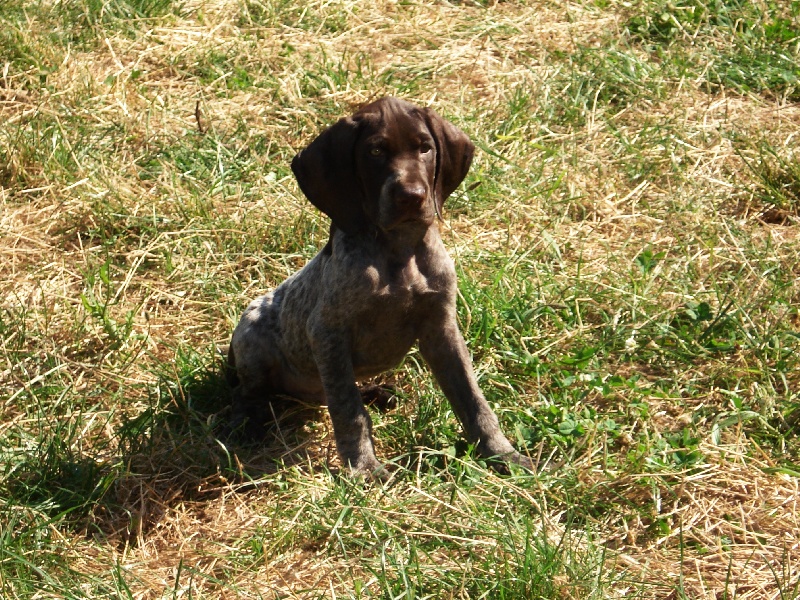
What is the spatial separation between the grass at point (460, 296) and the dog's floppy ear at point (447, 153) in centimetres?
101

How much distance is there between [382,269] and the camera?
16.8 feet

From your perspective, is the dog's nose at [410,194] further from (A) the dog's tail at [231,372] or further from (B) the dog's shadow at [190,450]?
(A) the dog's tail at [231,372]

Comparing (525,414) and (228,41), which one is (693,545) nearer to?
(525,414)

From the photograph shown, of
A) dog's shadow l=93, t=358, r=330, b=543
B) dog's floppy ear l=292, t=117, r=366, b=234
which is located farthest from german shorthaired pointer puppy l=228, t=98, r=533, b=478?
dog's shadow l=93, t=358, r=330, b=543

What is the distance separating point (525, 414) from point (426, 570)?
1.41m

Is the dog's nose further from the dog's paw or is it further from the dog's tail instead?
the dog's tail

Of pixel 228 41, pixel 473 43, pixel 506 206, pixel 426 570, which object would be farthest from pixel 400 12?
pixel 426 570

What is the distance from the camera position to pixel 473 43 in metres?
9.05


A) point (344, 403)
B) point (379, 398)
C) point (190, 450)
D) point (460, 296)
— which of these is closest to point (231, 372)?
point (190, 450)

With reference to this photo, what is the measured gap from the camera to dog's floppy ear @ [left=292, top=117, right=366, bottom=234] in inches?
198

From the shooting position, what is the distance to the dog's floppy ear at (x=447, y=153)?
5.09m

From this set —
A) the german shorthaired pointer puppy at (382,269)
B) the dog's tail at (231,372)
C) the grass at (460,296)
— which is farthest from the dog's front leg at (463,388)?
the dog's tail at (231,372)

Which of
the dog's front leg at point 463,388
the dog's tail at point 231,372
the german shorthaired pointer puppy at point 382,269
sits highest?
the german shorthaired pointer puppy at point 382,269

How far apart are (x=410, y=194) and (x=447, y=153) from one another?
47 centimetres
